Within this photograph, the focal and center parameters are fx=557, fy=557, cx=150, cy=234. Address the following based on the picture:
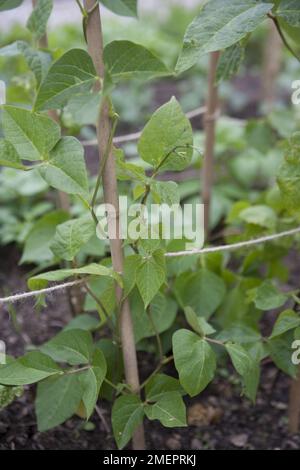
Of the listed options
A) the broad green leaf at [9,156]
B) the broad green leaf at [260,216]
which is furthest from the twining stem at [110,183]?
the broad green leaf at [260,216]

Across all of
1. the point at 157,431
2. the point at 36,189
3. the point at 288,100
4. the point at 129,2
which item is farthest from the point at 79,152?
the point at 288,100

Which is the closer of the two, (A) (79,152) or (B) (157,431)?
(A) (79,152)

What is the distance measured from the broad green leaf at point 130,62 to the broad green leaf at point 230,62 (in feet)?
0.76

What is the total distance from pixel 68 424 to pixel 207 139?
0.81 metres

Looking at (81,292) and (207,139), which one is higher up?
(207,139)

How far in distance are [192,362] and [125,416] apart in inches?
6.0

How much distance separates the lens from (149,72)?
0.80m

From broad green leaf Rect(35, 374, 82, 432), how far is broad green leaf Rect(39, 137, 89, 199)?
38 cm

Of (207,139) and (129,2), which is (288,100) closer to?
(207,139)

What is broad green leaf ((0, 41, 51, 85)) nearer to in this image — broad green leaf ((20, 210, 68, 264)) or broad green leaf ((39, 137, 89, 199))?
broad green leaf ((39, 137, 89, 199))

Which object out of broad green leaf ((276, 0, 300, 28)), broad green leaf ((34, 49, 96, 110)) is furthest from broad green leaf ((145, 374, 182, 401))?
broad green leaf ((276, 0, 300, 28))

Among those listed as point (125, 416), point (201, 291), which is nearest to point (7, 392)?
point (125, 416)

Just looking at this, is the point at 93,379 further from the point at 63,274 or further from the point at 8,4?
the point at 8,4
